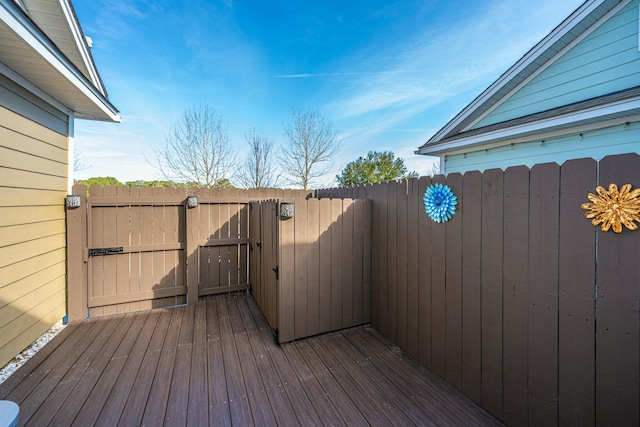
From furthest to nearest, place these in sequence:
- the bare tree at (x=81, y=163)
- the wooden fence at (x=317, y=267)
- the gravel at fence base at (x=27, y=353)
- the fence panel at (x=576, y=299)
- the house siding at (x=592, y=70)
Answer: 1. the bare tree at (x=81, y=163)
2. the house siding at (x=592, y=70)
3. the wooden fence at (x=317, y=267)
4. the gravel at fence base at (x=27, y=353)
5. the fence panel at (x=576, y=299)

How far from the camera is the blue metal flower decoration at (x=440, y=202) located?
2.05 metres

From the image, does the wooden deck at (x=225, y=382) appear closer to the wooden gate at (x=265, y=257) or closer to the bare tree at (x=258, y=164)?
the wooden gate at (x=265, y=257)

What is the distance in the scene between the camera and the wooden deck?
1.77 m

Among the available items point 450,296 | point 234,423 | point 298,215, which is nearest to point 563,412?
point 450,296

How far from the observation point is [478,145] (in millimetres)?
4480

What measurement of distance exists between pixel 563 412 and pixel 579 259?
0.88 metres

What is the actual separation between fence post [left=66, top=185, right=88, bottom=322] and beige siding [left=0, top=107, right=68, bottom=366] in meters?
0.06

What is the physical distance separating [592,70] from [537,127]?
3.55 feet

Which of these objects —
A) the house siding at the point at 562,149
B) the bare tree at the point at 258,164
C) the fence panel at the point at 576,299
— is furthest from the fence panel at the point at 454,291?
the bare tree at the point at 258,164

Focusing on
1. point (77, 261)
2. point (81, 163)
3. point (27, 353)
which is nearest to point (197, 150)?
point (81, 163)

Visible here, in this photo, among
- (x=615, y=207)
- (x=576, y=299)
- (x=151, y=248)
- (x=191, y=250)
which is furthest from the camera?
(x=191, y=250)

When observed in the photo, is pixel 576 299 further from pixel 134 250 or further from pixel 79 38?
pixel 79 38

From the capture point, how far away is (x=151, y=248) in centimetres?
370

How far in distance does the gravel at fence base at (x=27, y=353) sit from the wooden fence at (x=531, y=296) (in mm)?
3685
